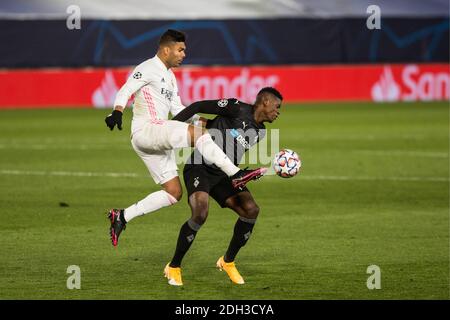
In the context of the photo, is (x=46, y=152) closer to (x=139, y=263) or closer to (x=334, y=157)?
(x=334, y=157)

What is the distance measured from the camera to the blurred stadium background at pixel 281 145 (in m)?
9.83

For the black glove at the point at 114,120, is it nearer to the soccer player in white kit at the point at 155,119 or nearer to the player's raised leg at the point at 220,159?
the soccer player in white kit at the point at 155,119

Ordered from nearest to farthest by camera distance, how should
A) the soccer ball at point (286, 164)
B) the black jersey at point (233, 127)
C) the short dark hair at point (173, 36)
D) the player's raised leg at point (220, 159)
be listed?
the player's raised leg at point (220, 159)
the soccer ball at point (286, 164)
the black jersey at point (233, 127)
the short dark hair at point (173, 36)

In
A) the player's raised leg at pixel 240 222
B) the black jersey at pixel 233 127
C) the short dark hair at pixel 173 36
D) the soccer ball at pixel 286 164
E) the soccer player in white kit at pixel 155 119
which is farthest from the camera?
the short dark hair at pixel 173 36

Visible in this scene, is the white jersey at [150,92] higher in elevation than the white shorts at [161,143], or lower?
higher

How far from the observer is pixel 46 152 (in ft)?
66.4

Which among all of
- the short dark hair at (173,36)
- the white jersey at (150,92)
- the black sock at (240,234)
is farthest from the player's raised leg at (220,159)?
the short dark hair at (173,36)

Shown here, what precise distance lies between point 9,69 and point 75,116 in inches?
131

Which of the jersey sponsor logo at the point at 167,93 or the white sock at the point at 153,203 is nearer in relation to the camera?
the white sock at the point at 153,203

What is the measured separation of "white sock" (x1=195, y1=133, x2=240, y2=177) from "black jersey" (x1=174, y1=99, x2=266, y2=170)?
0.41 m

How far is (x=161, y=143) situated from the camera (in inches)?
369

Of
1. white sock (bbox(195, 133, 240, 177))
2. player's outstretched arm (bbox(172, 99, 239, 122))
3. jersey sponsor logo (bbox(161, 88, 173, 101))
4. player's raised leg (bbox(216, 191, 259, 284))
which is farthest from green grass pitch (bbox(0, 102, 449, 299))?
jersey sponsor logo (bbox(161, 88, 173, 101))

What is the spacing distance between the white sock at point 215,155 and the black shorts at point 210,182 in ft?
1.60

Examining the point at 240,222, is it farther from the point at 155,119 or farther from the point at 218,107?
the point at 155,119
